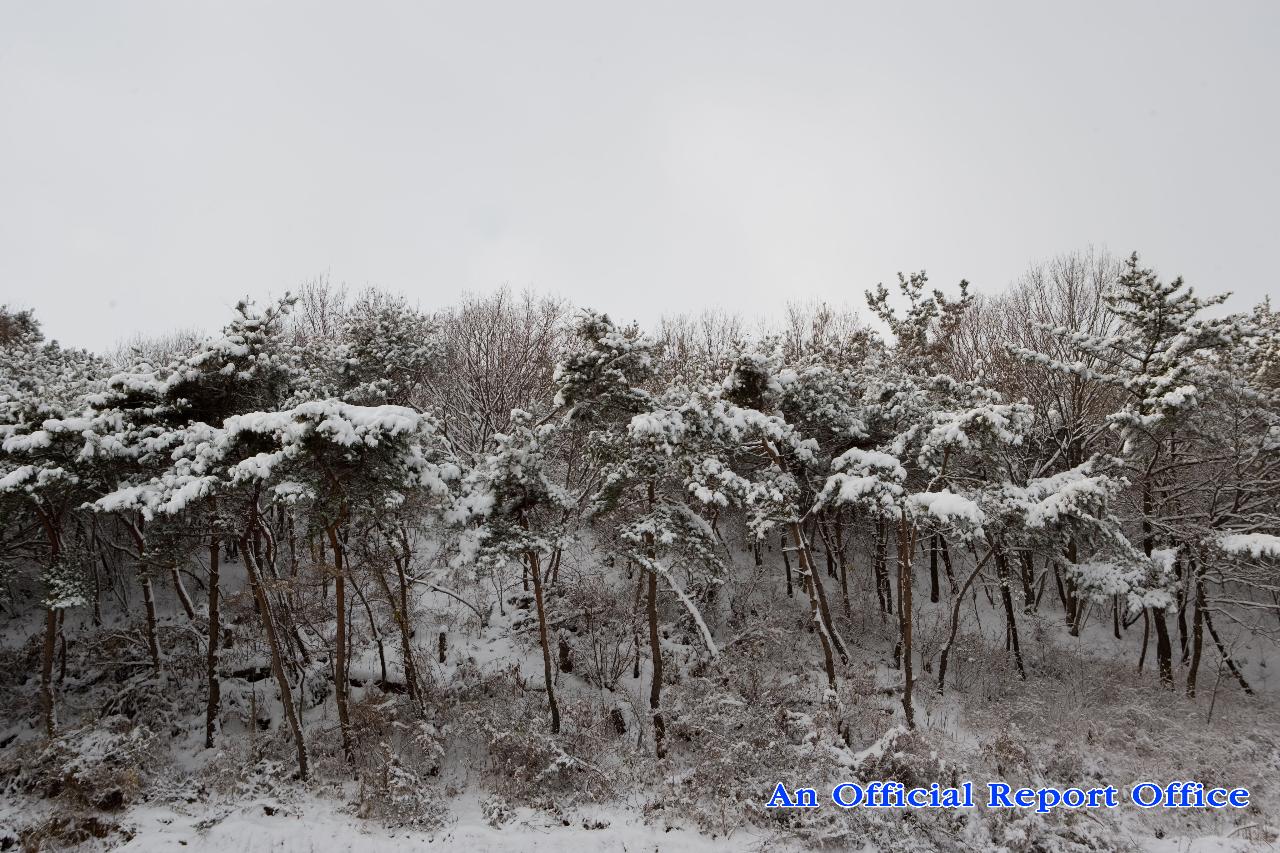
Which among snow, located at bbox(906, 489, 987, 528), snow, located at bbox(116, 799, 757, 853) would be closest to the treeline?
snow, located at bbox(906, 489, 987, 528)

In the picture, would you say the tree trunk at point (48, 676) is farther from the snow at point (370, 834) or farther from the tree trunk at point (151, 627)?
the snow at point (370, 834)

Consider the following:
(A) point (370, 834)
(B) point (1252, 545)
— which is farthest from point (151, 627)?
(B) point (1252, 545)

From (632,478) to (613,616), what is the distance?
691cm

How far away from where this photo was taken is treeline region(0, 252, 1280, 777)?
33.9 ft

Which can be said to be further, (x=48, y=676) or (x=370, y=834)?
(x=48, y=676)

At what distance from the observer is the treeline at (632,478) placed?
10.3 m

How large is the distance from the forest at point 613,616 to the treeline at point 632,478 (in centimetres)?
11

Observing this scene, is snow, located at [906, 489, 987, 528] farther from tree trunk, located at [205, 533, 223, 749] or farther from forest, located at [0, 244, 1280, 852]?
tree trunk, located at [205, 533, 223, 749]

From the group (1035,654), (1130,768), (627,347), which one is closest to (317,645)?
(627,347)

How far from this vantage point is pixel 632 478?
11.6 meters

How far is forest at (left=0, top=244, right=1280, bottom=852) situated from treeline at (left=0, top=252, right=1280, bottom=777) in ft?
0.35

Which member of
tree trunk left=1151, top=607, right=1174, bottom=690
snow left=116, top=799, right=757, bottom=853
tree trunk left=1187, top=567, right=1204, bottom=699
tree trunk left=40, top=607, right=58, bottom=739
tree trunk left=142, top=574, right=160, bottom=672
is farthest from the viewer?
tree trunk left=1151, top=607, right=1174, bottom=690

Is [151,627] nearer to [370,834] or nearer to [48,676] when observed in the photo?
[48,676]

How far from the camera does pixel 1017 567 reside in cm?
2184
